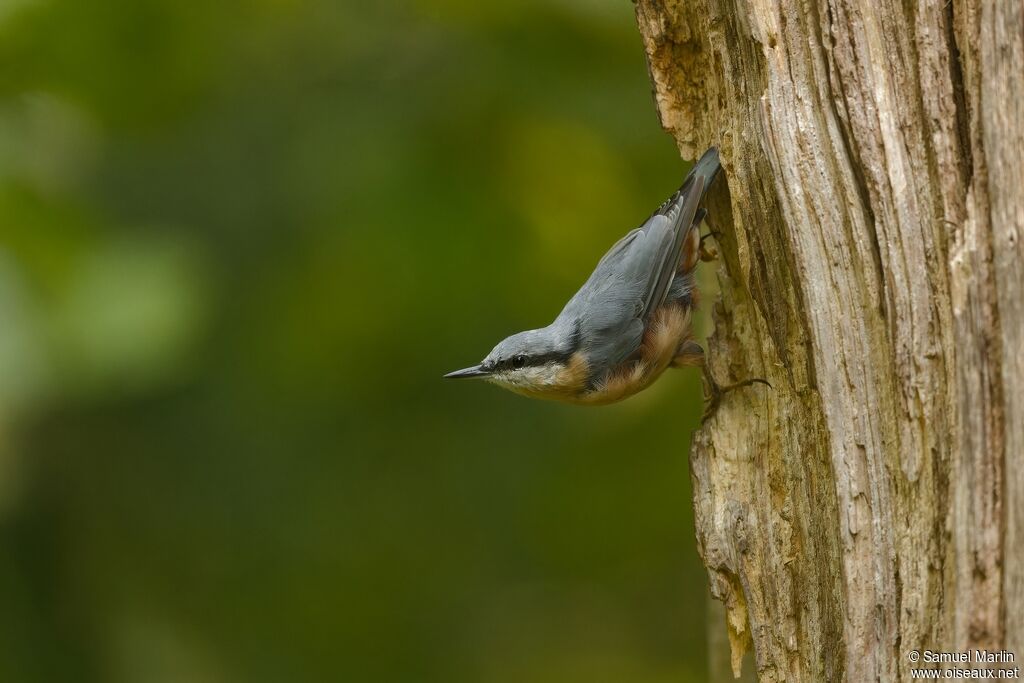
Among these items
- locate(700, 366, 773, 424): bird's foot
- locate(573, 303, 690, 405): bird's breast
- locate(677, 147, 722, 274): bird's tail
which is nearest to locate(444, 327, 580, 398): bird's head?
locate(573, 303, 690, 405): bird's breast

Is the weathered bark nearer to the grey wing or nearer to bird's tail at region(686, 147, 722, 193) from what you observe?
bird's tail at region(686, 147, 722, 193)

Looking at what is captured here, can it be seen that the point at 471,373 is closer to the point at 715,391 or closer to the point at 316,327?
the point at 316,327

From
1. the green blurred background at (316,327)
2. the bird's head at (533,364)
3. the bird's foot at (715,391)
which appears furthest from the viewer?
the green blurred background at (316,327)

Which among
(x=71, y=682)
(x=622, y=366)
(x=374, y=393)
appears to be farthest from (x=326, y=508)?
(x=622, y=366)

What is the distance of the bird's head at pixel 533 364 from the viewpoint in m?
4.07

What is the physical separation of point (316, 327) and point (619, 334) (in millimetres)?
1400

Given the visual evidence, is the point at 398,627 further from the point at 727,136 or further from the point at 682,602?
the point at 727,136

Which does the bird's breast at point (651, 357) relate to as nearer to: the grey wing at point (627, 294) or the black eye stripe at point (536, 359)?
the grey wing at point (627, 294)

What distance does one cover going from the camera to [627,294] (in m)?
4.02

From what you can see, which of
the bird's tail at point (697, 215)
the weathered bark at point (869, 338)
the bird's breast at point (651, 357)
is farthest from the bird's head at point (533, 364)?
the weathered bark at point (869, 338)

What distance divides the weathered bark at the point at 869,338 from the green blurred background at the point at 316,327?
1.58 metres

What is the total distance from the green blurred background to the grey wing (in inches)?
25.2

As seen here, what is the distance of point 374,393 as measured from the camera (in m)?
5.10

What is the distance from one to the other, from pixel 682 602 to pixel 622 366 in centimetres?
270
